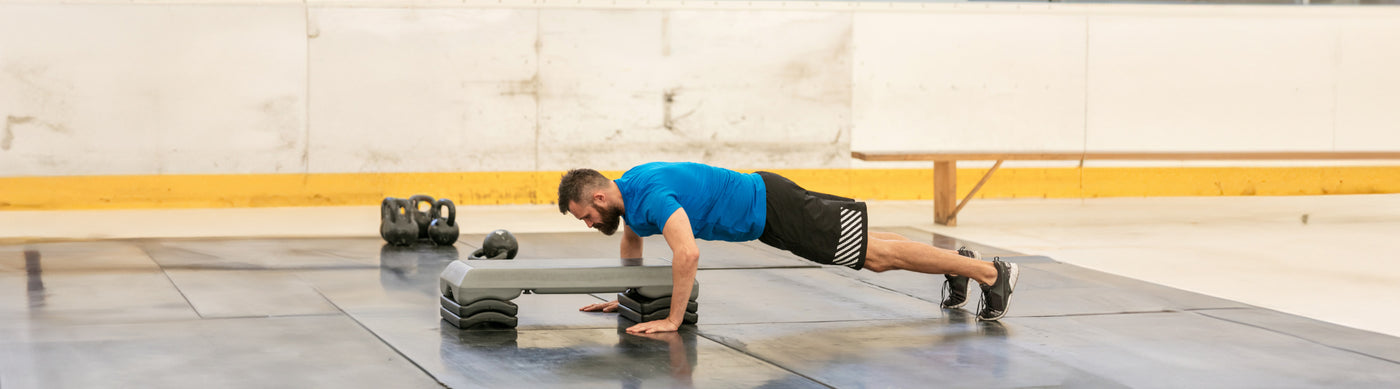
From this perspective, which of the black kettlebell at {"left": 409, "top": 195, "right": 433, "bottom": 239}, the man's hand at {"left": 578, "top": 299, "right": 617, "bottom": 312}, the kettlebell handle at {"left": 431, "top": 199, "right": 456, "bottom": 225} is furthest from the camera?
the black kettlebell at {"left": 409, "top": 195, "right": 433, "bottom": 239}

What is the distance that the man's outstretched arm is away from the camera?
199 inches

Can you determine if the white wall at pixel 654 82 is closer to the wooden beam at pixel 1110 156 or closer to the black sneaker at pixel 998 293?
the wooden beam at pixel 1110 156

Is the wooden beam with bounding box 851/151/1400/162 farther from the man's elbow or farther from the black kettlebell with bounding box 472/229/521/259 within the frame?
the man's elbow

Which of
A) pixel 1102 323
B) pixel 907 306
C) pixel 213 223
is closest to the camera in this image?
pixel 1102 323

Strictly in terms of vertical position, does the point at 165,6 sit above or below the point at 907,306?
above

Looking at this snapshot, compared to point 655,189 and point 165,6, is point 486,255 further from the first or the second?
point 165,6

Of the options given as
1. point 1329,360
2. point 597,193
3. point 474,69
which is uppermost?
point 474,69

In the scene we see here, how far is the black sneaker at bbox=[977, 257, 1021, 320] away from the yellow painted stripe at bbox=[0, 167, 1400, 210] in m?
6.80

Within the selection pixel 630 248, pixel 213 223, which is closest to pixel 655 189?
pixel 630 248

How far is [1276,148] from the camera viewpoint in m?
13.5

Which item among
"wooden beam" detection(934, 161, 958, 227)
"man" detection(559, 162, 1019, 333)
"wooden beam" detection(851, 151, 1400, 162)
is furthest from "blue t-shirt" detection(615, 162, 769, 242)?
"wooden beam" detection(934, 161, 958, 227)

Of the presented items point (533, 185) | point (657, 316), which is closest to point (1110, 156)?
point (533, 185)

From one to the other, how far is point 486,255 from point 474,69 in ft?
15.5

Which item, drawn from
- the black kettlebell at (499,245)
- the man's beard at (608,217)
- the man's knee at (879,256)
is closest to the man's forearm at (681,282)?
the man's beard at (608,217)
